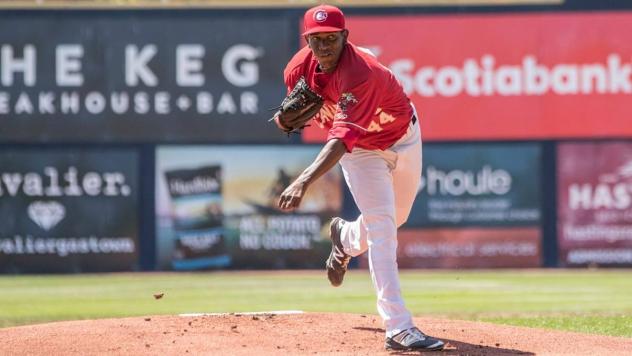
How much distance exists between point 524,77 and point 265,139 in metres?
3.51

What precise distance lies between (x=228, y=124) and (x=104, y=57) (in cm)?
186

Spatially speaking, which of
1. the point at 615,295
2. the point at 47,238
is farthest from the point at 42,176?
the point at 615,295

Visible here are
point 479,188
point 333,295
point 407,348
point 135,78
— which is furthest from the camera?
point 135,78

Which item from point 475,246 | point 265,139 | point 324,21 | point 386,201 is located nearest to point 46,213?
point 265,139

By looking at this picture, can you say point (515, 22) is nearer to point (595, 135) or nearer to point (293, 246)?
point (595, 135)

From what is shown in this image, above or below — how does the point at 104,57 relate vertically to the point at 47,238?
above

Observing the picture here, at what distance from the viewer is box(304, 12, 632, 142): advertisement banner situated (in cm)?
1541

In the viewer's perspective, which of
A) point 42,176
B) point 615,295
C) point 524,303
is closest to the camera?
point 524,303

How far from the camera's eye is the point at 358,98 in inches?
228

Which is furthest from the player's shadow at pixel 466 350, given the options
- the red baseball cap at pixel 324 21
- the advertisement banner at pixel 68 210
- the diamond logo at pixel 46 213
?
the diamond logo at pixel 46 213

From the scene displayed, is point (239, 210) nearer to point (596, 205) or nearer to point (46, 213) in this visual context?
point (46, 213)

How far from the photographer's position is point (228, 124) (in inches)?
609

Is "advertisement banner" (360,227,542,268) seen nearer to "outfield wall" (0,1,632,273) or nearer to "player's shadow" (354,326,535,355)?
"outfield wall" (0,1,632,273)

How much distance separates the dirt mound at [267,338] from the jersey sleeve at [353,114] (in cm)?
110
